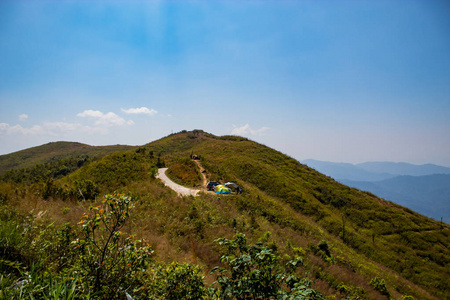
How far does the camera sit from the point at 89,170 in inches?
856

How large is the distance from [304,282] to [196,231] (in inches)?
280

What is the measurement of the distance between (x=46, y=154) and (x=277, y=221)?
127m

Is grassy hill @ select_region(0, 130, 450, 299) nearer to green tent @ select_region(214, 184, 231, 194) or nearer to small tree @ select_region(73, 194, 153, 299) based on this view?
small tree @ select_region(73, 194, 153, 299)

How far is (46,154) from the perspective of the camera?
324 feet

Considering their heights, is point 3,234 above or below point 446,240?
above

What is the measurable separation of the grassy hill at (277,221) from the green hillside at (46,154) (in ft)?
249

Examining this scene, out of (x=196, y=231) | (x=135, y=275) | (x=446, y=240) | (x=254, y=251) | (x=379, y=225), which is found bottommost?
(x=446, y=240)

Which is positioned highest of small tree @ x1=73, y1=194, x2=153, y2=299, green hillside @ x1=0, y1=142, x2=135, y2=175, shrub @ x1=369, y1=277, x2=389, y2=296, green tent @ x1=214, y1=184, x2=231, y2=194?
green hillside @ x1=0, y1=142, x2=135, y2=175

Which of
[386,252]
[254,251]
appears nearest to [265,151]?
[386,252]

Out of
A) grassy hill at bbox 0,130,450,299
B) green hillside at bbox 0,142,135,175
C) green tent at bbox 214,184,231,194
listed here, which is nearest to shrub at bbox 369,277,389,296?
grassy hill at bbox 0,130,450,299

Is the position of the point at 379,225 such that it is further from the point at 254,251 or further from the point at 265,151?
the point at 254,251

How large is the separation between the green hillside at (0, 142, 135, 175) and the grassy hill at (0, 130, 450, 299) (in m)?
75.9

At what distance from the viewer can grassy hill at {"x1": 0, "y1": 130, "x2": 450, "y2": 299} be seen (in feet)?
26.6

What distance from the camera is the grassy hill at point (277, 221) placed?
8094mm
